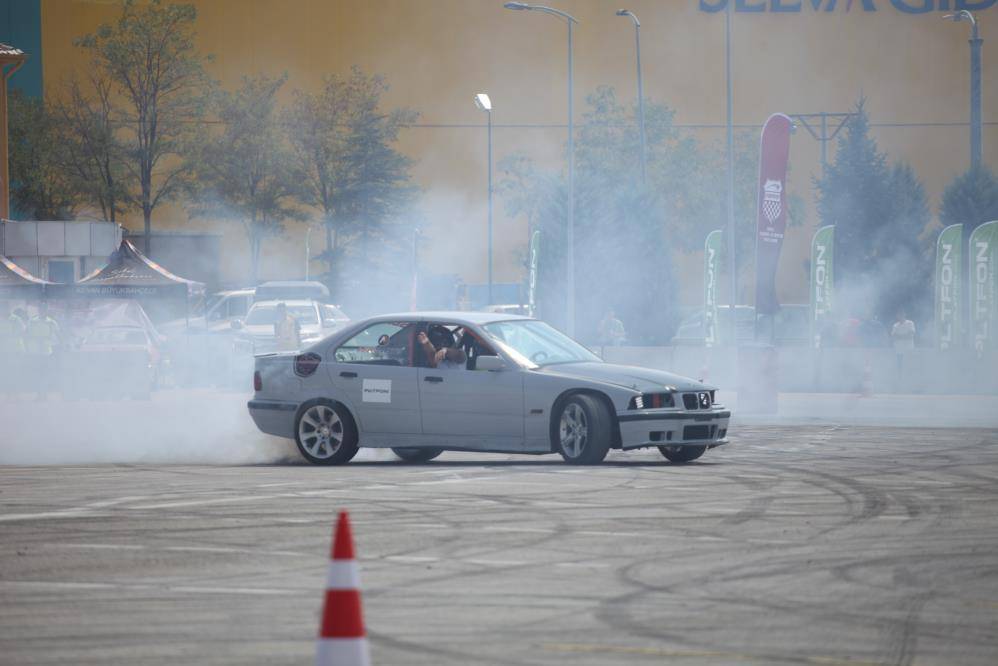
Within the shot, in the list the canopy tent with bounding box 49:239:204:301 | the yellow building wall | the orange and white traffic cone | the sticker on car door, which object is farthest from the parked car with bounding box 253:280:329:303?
the orange and white traffic cone

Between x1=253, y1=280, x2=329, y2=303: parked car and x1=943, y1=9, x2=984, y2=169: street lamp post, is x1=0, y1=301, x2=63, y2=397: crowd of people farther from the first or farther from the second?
x1=943, y1=9, x2=984, y2=169: street lamp post

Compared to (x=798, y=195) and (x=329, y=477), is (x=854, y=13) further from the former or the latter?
(x=329, y=477)

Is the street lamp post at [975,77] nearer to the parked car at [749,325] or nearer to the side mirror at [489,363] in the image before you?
the parked car at [749,325]

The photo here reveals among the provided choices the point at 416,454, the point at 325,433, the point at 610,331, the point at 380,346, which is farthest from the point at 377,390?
the point at 610,331

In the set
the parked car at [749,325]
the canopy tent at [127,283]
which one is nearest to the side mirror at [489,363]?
the canopy tent at [127,283]

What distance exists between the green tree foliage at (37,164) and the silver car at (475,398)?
48161 millimetres

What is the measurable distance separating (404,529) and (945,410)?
58.2 feet

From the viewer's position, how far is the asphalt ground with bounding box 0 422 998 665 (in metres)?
6.43

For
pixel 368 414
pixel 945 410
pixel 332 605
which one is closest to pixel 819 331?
pixel 945 410

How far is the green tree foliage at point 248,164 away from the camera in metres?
A: 62.2

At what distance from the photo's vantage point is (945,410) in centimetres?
2577

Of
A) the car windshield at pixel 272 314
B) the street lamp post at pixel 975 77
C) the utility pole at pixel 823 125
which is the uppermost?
the utility pole at pixel 823 125

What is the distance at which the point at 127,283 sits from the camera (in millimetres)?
37562

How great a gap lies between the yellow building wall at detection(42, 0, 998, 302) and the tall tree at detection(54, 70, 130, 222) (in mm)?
1936
